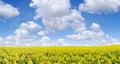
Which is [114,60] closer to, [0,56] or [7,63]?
[7,63]

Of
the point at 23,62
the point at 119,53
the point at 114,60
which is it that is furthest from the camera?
the point at 119,53

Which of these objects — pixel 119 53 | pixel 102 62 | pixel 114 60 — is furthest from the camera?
pixel 119 53

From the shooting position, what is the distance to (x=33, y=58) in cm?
2633

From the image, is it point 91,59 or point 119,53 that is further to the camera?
point 119,53

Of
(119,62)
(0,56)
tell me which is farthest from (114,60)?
(0,56)

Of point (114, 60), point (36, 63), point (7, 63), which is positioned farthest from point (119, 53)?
point (7, 63)

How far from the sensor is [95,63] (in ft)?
70.6

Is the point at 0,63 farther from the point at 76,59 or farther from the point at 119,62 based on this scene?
the point at 119,62

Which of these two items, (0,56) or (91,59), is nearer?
(91,59)

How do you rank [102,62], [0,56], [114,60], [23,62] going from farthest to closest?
1. [0,56]
2. [23,62]
3. [114,60]
4. [102,62]

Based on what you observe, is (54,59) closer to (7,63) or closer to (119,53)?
(7,63)

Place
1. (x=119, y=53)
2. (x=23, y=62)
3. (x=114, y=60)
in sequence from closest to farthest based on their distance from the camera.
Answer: (x=114, y=60)
(x=23, y=62)
(x=119, y=53)

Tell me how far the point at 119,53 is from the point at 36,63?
10586mm

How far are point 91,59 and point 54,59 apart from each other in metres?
2.77
